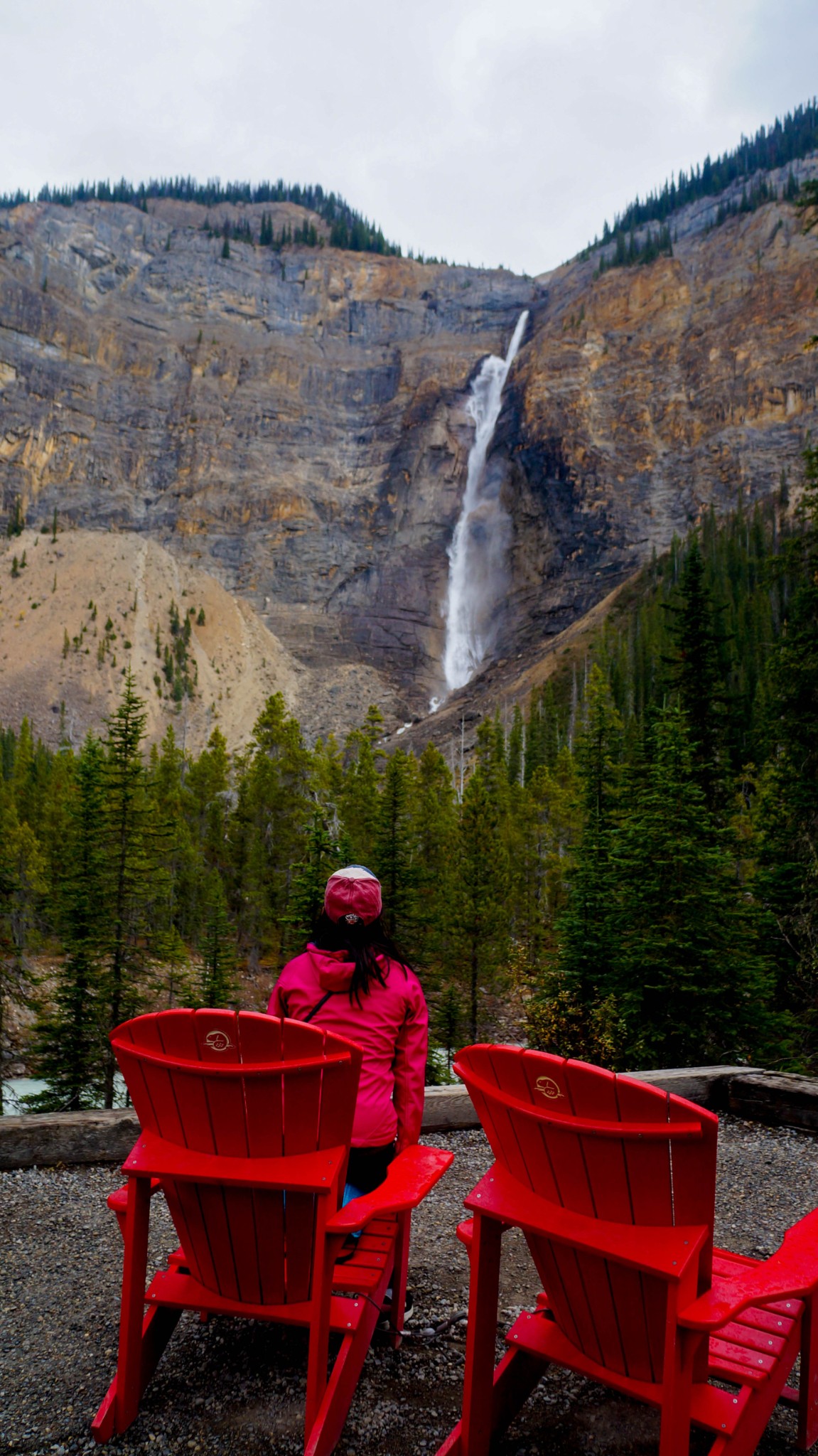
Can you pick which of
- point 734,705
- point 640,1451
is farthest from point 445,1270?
point 734,705

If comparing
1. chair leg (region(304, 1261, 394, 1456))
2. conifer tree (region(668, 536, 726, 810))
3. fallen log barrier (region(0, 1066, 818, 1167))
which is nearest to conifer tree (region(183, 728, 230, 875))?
conifer tree (region(668, 536, 726, 810))

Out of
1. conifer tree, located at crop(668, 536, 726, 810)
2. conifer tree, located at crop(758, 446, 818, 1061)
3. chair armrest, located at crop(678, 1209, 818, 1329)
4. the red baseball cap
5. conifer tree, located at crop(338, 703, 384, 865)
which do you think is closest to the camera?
chair armrest, located at crop(678, 1209, 818, 1329)

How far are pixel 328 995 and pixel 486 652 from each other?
303ft

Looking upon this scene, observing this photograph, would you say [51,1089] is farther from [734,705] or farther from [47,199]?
[47,199]

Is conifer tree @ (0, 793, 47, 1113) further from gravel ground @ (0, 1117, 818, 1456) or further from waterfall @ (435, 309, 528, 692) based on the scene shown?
waterfall @ (435, 309, 528, 692)

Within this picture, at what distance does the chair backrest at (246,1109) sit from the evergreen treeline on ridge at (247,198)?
152630mm

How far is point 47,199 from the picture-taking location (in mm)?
130750

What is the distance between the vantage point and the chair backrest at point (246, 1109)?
7.81 feet

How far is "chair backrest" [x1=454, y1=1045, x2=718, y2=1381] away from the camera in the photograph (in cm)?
198

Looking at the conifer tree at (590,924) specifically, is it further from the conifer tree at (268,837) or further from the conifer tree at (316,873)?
the conifer tree at (268,837)

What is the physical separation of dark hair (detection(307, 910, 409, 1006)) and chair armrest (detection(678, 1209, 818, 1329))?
55.7 inches

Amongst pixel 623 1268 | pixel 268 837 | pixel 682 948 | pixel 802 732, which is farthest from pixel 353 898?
pixel 268 837

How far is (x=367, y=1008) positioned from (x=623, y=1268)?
1228 millimetres

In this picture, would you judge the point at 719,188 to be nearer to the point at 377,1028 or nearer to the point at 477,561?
the point at 477,561
